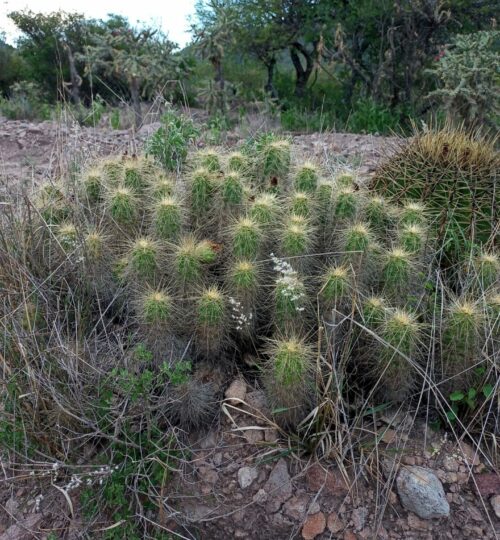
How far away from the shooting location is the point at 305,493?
217 cm

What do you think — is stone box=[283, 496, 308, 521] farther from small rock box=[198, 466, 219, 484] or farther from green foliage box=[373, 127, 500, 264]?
green foliage box=[373, 127, 500, 264]

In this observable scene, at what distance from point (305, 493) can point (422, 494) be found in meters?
0.42

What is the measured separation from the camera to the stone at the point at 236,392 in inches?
96.7

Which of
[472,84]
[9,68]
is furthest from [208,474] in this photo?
[9,68]

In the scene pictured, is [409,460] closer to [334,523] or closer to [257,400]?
[334,523]

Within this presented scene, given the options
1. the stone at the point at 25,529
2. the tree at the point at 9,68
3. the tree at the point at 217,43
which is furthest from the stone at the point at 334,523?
the tree at the point at 9,68

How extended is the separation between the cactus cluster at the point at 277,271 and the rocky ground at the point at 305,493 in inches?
6.1

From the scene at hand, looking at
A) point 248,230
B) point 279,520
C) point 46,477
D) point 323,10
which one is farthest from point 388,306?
point 323,10

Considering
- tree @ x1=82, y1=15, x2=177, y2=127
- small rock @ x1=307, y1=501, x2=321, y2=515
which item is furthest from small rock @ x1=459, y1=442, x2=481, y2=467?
tree @ x1=82, y1=15, x2=177, y2=127

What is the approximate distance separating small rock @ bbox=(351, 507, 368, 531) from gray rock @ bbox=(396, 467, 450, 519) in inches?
6.0

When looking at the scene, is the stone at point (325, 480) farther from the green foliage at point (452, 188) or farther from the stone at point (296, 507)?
the green foliage at point (452, 188)

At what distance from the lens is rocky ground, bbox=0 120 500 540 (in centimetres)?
210

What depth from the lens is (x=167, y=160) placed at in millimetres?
3393

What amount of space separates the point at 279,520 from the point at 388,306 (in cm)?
94
